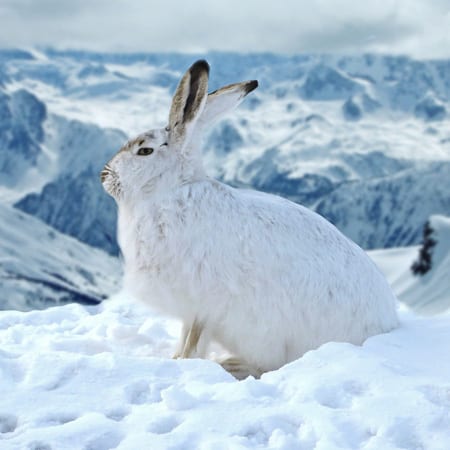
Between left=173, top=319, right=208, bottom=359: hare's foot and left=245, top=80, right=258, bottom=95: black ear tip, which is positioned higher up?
left=245, top=80, right=258, bottom=95: black ear tip

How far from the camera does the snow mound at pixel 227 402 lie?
15.0 feet

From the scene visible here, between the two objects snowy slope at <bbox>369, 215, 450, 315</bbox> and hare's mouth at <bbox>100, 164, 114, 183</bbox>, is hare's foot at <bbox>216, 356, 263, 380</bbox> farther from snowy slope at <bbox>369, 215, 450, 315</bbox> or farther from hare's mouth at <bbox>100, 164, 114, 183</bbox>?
snowy slope at <bbox>369, 215, 450, 315</bbox>

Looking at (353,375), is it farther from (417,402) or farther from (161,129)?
(161,129)

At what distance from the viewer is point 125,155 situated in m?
6.93

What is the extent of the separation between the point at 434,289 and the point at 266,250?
56.1 metres

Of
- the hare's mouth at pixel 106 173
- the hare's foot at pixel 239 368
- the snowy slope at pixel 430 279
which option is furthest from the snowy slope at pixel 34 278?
the hare's foot at pixel 239 368

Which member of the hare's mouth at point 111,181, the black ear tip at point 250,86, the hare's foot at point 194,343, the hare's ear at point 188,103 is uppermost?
the black ear tip at point 250,86

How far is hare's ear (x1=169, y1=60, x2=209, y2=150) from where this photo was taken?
21.5 ft

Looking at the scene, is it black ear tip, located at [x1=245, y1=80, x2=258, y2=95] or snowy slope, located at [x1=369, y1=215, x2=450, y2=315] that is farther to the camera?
snowy slope, located at [x1=369, y1=215, x2=450, y2=315]

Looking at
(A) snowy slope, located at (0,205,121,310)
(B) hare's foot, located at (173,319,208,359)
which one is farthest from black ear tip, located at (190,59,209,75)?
(A) snowy slope, located at (0,205,121,310)

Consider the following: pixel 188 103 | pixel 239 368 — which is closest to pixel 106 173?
pixel 188 103

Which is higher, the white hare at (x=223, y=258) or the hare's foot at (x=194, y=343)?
the white hare at (x=223, y=258)

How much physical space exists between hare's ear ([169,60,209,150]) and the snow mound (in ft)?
6.90

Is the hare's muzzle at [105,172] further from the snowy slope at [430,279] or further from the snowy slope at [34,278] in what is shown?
the snowy slope at [34,278]
